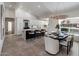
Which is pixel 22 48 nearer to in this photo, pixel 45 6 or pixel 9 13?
pixel 9 13

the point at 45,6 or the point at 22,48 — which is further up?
the point at 45,6

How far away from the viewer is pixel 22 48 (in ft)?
6.72

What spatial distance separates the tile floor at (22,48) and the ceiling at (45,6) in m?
0.67

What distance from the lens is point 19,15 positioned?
203 cm

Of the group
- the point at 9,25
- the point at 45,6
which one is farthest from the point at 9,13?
the point at 45,6

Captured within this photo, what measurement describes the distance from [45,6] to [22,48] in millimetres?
1105

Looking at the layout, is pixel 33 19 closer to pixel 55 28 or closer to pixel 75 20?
pixel 55 28

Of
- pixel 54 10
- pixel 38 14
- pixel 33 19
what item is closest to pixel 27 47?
pixel 33 19

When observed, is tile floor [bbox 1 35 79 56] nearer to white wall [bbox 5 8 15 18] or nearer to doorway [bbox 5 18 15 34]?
doorway [bbox 5 18 15 34]

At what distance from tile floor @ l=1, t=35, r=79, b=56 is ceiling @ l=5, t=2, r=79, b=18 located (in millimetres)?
666

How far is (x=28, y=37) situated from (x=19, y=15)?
0.59 metres

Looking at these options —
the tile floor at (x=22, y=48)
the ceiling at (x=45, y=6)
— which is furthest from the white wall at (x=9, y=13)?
the tile floor at (x=22, y=48)

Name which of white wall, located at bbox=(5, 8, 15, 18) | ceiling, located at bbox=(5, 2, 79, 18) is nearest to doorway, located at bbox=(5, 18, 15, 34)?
white wall, located at bbox=(5, 8, 15, 18)

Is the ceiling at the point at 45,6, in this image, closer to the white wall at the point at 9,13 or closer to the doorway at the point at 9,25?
the white wall at the point at 9,13
